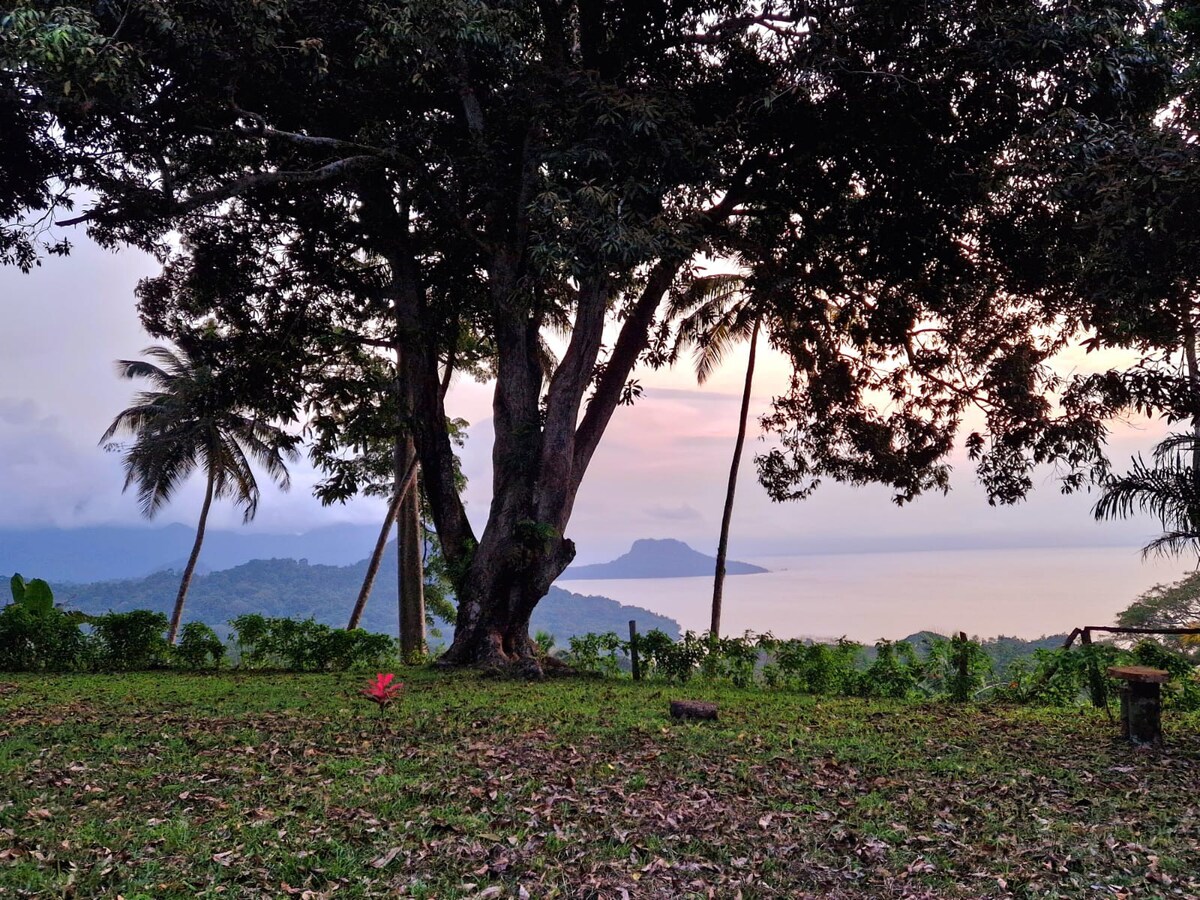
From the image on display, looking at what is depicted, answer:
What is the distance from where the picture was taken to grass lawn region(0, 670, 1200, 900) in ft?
16.1

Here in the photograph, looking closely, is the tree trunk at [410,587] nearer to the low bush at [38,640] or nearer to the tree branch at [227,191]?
the low bush at [38,640]

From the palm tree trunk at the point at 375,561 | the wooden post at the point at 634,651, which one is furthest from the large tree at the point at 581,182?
the palm tree trunk at the point at 375,561

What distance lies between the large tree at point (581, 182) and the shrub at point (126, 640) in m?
5.57

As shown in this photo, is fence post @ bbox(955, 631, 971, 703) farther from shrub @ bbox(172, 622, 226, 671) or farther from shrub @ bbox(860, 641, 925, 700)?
shrub @ bbox(172, 622, 226, 671)

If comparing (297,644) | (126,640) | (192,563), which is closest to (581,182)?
(297,644)

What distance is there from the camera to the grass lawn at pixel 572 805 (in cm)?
492

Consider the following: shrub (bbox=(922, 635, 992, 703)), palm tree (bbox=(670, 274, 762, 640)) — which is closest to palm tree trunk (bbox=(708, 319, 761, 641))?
palm tree (bbox=(670, 274, 762, 640))

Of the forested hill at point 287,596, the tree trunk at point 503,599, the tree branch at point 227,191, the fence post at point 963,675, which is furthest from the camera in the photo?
the forested hill at point 287,596

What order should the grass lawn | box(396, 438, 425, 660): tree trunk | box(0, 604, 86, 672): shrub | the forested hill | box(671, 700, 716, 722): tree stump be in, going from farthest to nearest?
the forested hill
box(396, 438, 425, 660): tree trunk
box(0, 604, 86, 672): shrub
box(671, 700, 716, 722): tree stump
the grass lawn

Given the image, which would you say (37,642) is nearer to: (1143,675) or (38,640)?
(38,640)

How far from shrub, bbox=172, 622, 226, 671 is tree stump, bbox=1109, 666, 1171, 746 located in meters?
13.8

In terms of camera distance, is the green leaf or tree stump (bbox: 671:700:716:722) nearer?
tree stump (bbox: 671:700:716:722)

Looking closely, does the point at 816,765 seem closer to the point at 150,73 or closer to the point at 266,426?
the point at 150,73

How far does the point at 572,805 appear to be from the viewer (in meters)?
6.08
